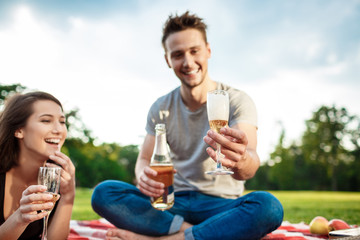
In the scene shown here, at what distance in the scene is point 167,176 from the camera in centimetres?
263

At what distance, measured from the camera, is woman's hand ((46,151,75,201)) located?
259 centimetres

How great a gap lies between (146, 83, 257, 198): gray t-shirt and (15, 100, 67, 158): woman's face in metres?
1.25

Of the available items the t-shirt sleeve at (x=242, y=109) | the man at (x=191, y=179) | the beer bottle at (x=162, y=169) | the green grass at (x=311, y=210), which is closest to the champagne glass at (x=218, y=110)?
the man at (x=191, y=179)

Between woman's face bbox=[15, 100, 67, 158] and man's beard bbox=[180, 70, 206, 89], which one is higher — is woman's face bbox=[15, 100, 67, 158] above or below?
below

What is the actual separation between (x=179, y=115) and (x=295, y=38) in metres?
28.4

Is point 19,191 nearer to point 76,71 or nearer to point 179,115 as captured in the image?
point 179,115

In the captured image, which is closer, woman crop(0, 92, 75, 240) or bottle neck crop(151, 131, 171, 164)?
bottle neck crop(151, 131, 171, 164)

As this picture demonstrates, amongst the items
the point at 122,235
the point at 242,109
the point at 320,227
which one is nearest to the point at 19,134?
the point at 122,235

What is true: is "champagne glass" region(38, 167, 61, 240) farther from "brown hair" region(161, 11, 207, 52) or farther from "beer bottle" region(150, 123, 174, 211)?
"brown hair" region(161, 11, 207, 52)

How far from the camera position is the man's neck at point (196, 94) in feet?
11.7

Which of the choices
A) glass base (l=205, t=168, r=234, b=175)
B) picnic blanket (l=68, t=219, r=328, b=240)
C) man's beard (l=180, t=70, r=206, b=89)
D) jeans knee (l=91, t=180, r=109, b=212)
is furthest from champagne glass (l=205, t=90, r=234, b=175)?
picnic blanket (l=68, t=219, r=328, b=240)

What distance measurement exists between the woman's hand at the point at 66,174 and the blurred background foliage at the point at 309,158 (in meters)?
33.5

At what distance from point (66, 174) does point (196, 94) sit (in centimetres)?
172

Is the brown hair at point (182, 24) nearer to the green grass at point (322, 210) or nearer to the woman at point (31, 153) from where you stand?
the woman at point (31, 153)
